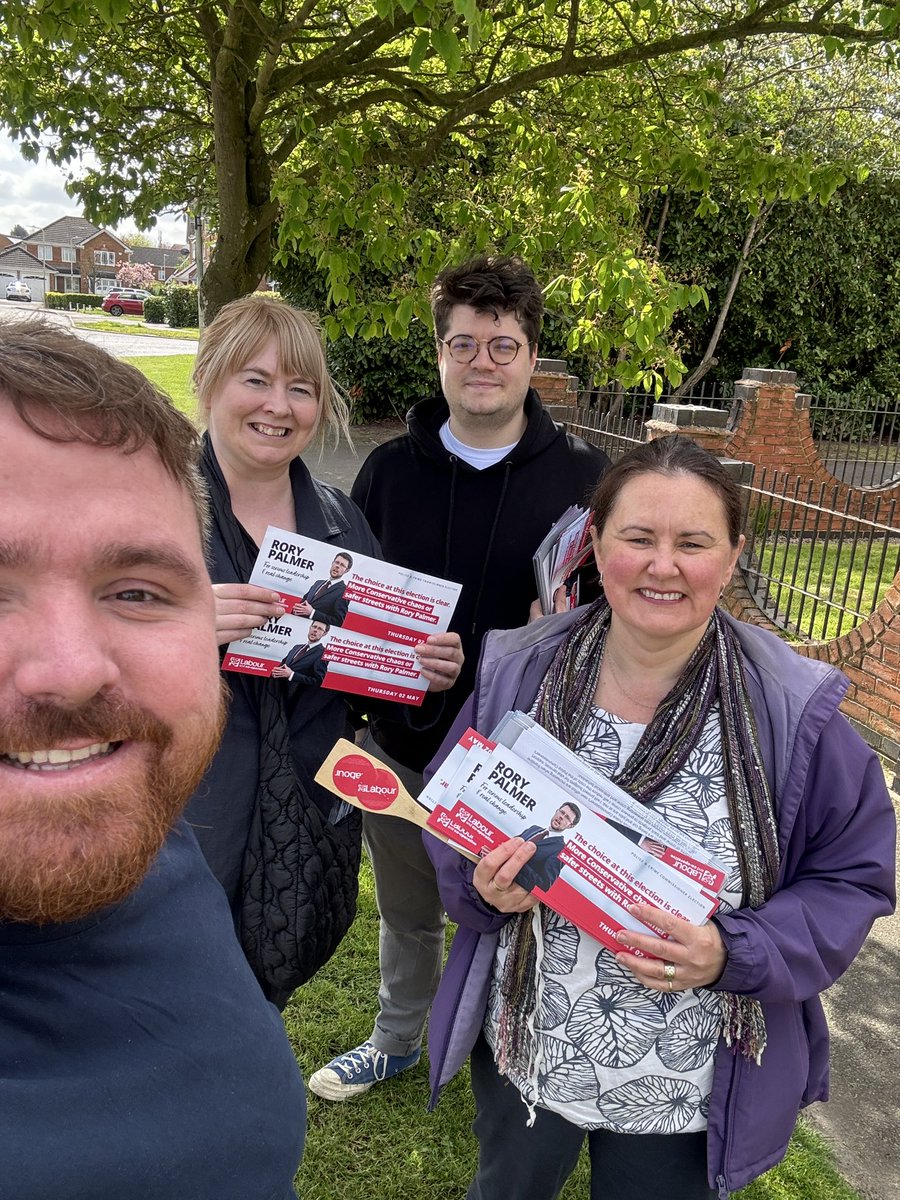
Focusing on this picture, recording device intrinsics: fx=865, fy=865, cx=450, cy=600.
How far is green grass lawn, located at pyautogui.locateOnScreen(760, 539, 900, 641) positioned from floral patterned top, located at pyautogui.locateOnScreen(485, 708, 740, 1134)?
5.30 m

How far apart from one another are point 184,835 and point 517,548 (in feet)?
5.58

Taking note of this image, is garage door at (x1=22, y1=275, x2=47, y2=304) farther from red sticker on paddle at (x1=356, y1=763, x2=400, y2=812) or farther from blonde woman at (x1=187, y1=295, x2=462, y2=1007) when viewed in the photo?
red sticker on paddle at (x1=356, y1=763, x2=400, y2=812)

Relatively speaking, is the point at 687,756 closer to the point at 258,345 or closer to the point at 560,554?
the point at 560,554

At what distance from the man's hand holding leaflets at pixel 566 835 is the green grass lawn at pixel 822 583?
5.46 meters

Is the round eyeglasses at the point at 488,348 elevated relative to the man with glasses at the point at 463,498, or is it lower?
elevated

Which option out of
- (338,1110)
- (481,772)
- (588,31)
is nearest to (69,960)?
(481,772)

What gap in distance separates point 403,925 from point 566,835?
141 cm

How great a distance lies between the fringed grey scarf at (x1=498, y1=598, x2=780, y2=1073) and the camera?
1.72m

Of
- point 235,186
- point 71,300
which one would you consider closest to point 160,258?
point 71,300

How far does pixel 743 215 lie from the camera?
45.8 ft

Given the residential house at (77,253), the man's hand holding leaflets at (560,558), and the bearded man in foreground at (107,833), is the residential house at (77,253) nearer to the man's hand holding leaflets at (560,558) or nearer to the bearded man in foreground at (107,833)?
the man's hand holding leaflets at (560,558)

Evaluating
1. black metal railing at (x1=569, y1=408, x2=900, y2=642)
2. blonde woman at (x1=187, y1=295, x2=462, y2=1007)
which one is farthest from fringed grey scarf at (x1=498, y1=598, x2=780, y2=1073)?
black metal railing at (x1=569, y1=408, x2=900, y2=642)

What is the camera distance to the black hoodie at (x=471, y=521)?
271 cm

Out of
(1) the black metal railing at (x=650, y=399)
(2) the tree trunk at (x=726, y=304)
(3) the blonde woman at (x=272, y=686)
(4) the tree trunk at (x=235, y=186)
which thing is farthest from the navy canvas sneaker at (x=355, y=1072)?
(2) the tree trunk at (x=726, y=304)
